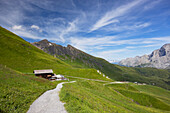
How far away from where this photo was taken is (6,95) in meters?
19.0

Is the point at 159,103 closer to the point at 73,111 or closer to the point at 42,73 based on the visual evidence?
the point at 73,111

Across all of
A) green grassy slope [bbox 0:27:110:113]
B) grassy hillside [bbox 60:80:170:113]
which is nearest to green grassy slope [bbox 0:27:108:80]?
green grassy slope [bbox 0:27:110:113]

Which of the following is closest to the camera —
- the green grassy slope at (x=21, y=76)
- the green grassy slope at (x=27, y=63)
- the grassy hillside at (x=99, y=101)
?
the green grassy slope at (x=21, y=76)

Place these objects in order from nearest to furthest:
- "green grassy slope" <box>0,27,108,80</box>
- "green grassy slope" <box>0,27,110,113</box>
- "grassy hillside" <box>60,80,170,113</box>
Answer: "green grassy slope" <box>0,27,110,113</box> < "grassy hillside" <box>60,80,170,113</box> < "green grassy slope" <box>0,27,108,80</box>

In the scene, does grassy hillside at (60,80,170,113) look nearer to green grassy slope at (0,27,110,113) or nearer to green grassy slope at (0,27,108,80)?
green grassy slope at (0,27,110,113)

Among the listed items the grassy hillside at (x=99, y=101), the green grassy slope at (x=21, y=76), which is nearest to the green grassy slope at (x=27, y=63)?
the green grassy slope at (x=21, y=76)

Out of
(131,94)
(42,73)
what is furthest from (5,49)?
(131,94)

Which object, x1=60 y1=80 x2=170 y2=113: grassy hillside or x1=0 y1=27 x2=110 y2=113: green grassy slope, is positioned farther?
x1=60 y1=80 x2=170 y2=113: grassy hillside

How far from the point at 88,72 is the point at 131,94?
5194 centimetres

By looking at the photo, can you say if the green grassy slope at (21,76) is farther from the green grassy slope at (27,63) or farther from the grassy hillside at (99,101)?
the grassy hillside at (99,101)

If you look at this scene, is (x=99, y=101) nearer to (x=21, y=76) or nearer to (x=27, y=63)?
(x=21, y=76)

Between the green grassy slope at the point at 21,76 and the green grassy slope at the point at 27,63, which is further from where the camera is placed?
the green grassy slope at the point at 27,63

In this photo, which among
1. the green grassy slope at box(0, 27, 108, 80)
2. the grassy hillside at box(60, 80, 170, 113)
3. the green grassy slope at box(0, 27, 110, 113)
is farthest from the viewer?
the green grassy slope at box(0, 27, 108, 80)

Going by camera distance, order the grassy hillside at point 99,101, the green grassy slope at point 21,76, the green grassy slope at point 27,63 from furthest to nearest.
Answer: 1. the green grassy slope at point 27,63
2. the grassy hillside at point 99,101
3. the green grassy slope at point 21,76
